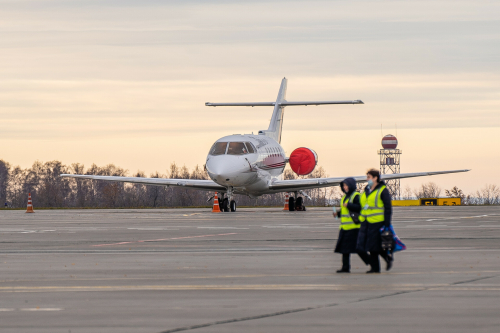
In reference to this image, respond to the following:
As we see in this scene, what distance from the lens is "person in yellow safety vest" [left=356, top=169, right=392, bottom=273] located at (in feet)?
37.1

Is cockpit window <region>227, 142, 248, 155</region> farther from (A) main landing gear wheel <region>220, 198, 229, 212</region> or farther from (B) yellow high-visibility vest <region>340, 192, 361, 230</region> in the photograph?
(B) yellow high-visibility vest <region>340, 192, 361, 230</region>

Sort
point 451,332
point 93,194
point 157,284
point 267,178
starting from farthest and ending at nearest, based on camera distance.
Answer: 1. point 93,194
2. point 267,178
3. point 157,284
4. point 451,332

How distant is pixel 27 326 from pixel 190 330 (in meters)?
1.42

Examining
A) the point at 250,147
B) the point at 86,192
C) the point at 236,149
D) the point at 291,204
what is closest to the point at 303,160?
the point at 291,204

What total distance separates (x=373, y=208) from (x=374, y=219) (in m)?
0.17

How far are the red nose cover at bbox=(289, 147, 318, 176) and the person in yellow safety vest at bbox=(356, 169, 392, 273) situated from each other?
1306 inches

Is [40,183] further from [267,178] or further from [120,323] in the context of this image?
[120,323]

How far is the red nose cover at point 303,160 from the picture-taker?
148 ft

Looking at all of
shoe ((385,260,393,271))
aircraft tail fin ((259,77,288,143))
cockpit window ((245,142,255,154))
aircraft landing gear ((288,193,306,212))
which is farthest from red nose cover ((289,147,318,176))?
shoe ((385,260,393,271))

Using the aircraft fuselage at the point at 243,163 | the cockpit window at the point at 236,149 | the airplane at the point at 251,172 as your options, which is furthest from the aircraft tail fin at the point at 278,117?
the cockpit window at the point at 236,149

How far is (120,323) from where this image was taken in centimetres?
702

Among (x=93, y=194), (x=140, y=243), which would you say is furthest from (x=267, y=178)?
(x=93, y=194)

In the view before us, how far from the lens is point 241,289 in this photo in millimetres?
9273

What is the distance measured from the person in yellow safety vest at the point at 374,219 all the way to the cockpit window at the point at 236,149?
28736 mm
